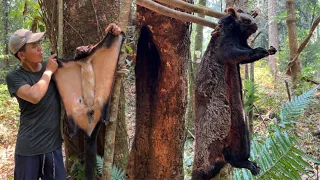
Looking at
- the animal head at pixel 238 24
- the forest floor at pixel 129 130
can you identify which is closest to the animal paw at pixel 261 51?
the animal head at pixel 238 24

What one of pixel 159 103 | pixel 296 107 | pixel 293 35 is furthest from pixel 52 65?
pixel 293 35

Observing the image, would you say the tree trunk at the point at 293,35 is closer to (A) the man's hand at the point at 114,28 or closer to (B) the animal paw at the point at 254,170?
(B) the animal paw at the point at 254,170

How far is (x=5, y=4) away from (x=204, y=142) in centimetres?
1160

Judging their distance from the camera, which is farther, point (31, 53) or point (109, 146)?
point (31, 53)

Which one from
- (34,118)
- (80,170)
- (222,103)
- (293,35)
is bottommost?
(80,170)

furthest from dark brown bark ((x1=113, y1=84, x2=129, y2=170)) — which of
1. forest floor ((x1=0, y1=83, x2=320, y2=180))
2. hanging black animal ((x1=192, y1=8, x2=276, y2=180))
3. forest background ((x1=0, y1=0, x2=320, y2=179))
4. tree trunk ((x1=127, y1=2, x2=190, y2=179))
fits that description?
forest floor ((x1=0, y1=83, x2=320, y2=180))

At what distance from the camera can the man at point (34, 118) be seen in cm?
231

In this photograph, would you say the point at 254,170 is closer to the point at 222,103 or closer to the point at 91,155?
the point at 222,103

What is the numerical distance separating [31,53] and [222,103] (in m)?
1.70

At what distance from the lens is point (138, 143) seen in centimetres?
402

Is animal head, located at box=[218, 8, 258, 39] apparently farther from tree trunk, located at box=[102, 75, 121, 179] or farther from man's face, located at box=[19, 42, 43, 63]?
man's face, located at box=[19, 42, 43, 63]

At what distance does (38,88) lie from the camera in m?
2.17

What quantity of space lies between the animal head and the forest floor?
6.08ft

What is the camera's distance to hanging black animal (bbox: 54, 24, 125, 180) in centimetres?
208
